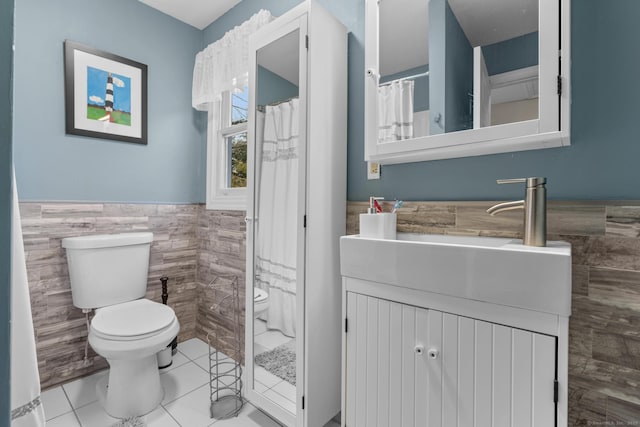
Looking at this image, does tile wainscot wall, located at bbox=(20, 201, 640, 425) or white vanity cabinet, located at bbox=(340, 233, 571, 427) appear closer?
white vanity cabinet, located at bbox=(340, 233, 571, 427)

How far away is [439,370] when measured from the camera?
33.7 inches

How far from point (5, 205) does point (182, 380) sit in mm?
1766

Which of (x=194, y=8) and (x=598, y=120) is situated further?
(x=194, y=8)

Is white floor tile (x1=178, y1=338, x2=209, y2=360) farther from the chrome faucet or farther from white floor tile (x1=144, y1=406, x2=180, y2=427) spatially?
the chrome faucet

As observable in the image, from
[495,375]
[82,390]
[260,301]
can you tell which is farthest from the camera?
[82,390]

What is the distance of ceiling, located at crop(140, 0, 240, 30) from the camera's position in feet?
6.58

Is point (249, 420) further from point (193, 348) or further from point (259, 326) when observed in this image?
point (193, 348)

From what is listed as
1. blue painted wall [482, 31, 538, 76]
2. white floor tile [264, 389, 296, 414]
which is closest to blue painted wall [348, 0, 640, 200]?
blue painted wall [482, 31, 538, 76]

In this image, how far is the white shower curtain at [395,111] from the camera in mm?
1159

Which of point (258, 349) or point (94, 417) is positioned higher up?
point (258, 349)

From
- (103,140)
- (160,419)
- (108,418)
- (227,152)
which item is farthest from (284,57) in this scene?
(108,418)

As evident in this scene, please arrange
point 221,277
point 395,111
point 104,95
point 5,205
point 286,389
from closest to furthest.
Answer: point 5,205 → point 395,111 → point 286,389 → point 104,95 → point 221,277

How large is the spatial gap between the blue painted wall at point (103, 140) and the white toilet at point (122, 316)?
362 mm

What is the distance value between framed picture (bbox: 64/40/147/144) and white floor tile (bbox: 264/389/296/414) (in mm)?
1786
